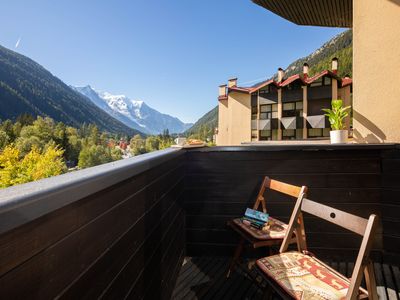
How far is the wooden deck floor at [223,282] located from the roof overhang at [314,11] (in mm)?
4376

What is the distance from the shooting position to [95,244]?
854 millimetres

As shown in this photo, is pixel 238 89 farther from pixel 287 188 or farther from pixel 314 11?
pixel 287 188

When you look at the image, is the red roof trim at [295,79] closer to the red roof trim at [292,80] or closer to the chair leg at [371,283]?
the red roof trim at [292,80]

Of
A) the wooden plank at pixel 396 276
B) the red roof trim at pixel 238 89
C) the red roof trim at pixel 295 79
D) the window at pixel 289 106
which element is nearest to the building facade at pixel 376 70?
the wooden plank at pixel 396 276

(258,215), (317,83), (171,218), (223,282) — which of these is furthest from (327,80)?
(171,218)

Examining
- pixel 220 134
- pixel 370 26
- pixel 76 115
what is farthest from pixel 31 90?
pixel 370 26

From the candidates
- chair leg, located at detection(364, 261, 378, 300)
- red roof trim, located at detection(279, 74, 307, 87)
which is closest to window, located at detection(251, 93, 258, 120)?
red roof trim, located at detection(279, 74, 307, 87)

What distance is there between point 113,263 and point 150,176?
0.57m

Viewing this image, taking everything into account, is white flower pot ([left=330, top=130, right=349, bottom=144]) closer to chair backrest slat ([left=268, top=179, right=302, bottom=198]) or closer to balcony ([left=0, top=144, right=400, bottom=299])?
balcony ([left=0, top=144, right=400, bottom=299])

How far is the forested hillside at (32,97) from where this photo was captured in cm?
12042

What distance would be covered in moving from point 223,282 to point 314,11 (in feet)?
16.8

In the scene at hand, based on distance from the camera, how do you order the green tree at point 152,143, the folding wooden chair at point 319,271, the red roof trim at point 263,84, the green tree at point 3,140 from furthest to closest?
the green tree at point 152,143 → the green tree at point 3,140 → the red roof trim at point 263,84 → the folding wooden chair at point 319,271

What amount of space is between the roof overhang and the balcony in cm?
349

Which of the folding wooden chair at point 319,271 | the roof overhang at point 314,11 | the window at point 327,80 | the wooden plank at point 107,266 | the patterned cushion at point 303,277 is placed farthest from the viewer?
the window at point 327,80
